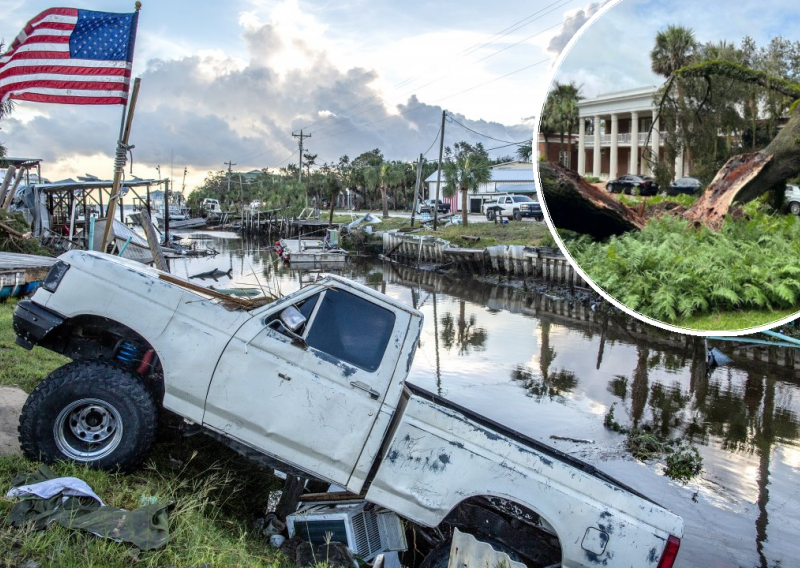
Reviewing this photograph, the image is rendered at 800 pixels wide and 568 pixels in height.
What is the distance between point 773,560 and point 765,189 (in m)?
6.36

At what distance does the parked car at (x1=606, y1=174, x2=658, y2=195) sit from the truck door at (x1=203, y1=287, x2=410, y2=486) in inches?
104

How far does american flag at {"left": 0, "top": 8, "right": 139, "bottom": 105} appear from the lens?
8570 mm

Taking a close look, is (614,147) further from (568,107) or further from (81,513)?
(81,513)

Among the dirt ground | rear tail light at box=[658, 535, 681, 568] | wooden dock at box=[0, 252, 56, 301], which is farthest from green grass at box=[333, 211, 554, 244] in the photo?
rear tail light at box=[658, 535, 681, 568]

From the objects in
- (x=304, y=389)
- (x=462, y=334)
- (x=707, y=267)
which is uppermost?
(x=707, y=267)

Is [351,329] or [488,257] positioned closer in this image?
[351,329]

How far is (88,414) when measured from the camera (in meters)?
5.08

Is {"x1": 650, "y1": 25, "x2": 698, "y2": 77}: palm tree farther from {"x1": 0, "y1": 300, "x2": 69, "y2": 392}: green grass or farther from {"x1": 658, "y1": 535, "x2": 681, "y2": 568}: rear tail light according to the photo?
{"x1": 0, "y1": 300, "x2": 69, "y2": 392}: green grass

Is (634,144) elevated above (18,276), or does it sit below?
above

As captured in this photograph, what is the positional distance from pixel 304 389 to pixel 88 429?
161 cm

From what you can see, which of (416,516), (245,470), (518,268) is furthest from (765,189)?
(518,268)

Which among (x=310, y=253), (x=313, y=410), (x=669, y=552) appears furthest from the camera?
(x=310, y=253)

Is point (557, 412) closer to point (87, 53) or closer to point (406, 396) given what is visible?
point (406, 396)

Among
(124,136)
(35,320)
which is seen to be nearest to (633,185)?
(35,320)
